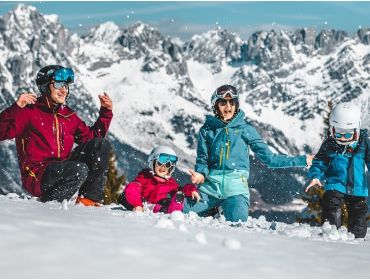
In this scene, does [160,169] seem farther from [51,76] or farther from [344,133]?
[344,133]

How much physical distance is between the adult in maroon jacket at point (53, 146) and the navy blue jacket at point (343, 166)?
3684 millimetres

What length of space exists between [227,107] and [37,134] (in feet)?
11.6

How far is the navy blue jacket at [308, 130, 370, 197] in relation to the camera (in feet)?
31.7

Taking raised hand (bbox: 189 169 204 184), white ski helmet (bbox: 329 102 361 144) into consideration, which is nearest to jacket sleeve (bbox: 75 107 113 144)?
raised hand (bbox: 189 169 204 184)

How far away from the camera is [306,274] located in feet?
13.1

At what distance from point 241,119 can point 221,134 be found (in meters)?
0.49

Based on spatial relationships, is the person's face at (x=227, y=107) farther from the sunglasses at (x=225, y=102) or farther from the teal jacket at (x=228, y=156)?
the teal jacket at (x=228, y=156)

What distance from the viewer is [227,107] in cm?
1084

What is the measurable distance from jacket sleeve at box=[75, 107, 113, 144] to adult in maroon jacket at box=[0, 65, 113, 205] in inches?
3.8

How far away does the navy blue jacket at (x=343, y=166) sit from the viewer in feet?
31.7

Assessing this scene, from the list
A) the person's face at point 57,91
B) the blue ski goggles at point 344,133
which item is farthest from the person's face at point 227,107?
the person's face at point 57,91

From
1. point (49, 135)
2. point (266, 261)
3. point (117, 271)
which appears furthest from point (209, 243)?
point (49, 135)

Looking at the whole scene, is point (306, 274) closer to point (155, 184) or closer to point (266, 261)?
point (266, 261)

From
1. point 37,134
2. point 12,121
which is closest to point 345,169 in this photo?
point 37,134
